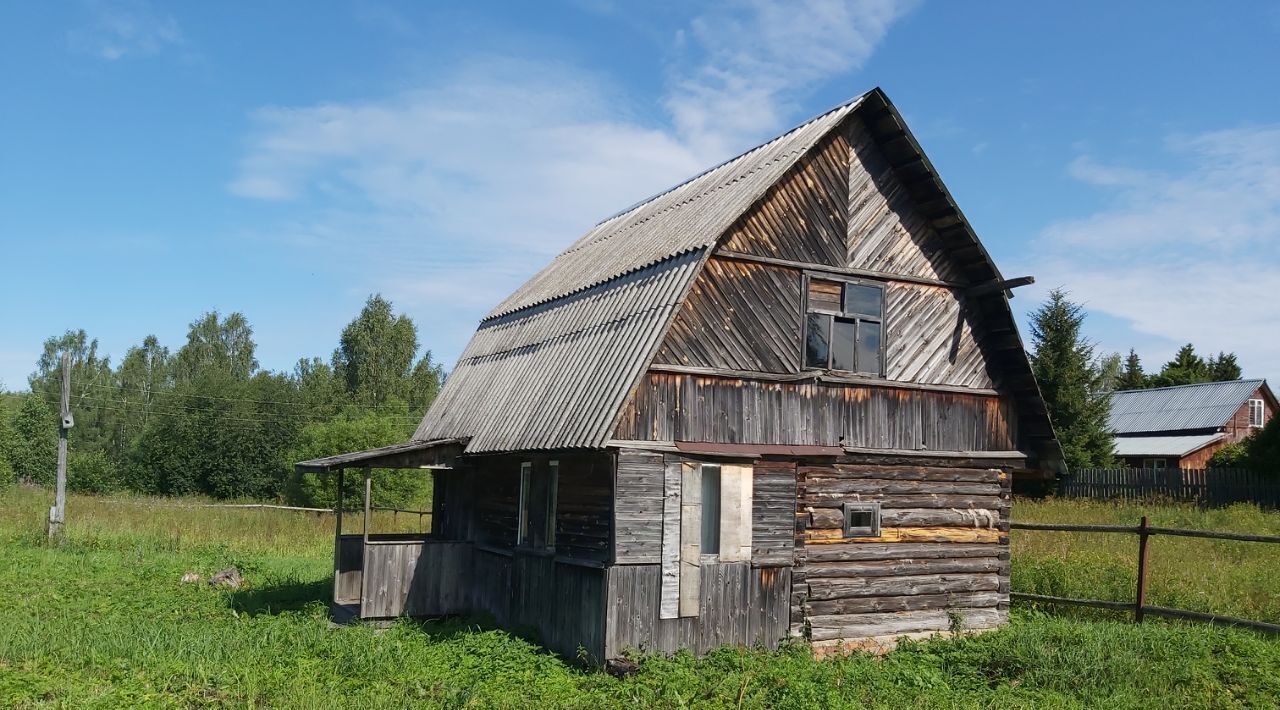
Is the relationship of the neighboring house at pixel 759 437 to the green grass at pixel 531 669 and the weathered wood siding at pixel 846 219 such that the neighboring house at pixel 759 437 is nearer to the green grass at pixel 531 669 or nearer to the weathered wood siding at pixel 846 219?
the weathered wood siding at pixel 846 219

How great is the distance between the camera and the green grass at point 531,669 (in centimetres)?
1062

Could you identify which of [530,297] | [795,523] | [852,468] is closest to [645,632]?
[795,523]

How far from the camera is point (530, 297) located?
18953mm

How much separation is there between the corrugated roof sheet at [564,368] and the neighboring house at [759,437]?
0.21 feet

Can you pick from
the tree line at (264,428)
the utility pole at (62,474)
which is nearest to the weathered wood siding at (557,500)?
the utility pole at (62,474)

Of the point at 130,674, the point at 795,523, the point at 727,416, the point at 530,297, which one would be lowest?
the point at 130,674

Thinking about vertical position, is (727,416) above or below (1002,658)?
above

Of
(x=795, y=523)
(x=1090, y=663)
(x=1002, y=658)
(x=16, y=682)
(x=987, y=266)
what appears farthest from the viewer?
(x=987, y=266)

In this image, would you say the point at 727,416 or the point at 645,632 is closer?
the point at 645,632

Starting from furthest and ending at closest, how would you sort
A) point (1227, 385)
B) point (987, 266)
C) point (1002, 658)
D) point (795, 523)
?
point (1227, 385), point (987, 266), point (795, 523), point (1002, 658)

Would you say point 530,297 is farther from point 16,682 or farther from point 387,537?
point 16,682

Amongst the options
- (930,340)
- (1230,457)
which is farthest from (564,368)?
(1230,457)

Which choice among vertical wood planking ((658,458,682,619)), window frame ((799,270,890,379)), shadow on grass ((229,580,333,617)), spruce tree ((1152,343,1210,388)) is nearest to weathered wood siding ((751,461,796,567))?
vertical wood planking ((658,458,682,619))

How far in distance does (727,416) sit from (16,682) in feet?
29.5
